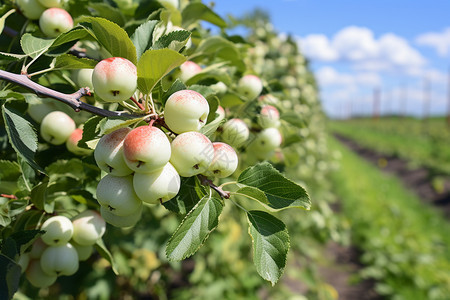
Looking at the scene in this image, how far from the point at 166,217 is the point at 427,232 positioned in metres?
5.74

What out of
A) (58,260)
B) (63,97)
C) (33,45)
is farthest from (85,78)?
(58,260)

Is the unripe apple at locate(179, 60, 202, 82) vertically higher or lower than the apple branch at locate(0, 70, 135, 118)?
lower

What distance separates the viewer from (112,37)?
79 cm

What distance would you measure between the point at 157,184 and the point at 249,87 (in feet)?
2.08

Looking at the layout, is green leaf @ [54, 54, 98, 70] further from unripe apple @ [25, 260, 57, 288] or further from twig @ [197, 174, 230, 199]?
unripe apple @ [25, 260, 57, 288]

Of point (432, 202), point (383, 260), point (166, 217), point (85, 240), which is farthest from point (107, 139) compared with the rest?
point (432, 202)

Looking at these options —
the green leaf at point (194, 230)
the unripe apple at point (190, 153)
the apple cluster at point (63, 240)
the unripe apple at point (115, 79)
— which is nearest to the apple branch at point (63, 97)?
the unripe apple at point (115, 79)

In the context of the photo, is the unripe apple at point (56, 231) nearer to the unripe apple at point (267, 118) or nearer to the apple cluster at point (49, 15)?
the apple cluster at point (49, 15)

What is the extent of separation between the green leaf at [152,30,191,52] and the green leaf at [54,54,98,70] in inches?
5.7

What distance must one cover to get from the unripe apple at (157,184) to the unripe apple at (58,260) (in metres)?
0.38

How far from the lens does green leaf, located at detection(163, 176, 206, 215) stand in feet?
2.74

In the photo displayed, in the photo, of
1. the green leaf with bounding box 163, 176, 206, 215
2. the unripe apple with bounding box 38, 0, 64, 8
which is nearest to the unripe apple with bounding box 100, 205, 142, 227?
the green leaf with bounding box 163, 176, 206, 215

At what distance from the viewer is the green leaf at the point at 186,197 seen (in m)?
0.83

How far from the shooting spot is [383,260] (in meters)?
5.33
